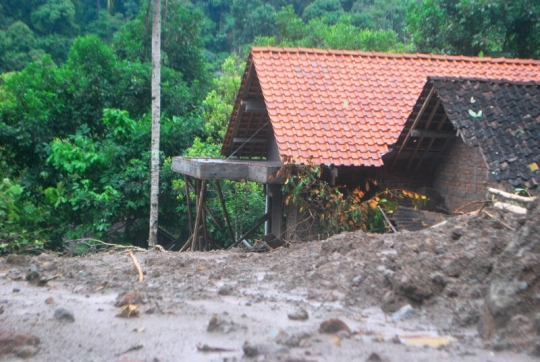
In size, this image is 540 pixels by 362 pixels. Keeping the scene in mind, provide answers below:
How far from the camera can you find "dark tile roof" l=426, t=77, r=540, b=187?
7.86 meters

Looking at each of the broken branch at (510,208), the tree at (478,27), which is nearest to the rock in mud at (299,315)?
the broken branch at (510,208)

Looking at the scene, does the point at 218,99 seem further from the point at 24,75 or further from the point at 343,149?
the point at 343,149

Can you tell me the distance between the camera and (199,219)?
1176 cm

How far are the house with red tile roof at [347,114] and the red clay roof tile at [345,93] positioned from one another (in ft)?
0.06

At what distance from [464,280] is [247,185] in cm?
1109

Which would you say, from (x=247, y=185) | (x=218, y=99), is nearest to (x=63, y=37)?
(x=218, y=99)

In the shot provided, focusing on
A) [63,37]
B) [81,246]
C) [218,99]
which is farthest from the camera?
[63,37]

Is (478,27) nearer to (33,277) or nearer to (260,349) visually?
(33,277)

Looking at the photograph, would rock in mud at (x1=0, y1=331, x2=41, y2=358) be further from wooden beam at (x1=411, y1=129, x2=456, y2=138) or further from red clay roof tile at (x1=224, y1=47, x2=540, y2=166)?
wooden beam at (x1=411, y1=129, x2=456, y2=138)

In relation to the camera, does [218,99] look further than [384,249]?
Yes

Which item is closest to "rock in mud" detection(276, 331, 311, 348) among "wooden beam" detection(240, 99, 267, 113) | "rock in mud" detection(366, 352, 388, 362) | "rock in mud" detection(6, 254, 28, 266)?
"rock in mud" detection(366, 352, 388, 362)

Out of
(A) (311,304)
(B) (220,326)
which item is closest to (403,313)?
(A) (311,304)

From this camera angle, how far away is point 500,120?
28.2 feet

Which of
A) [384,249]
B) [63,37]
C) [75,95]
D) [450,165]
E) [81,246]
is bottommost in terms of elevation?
[81,246]
